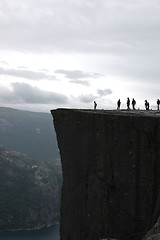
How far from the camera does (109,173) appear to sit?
1463 inches

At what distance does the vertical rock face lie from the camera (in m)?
34.7

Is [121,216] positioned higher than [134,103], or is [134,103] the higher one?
[134,103]

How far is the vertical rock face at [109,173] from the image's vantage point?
1367 inches

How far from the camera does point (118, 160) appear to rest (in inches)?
1435

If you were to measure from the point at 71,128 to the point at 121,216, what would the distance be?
39.0ft

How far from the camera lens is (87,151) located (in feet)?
130

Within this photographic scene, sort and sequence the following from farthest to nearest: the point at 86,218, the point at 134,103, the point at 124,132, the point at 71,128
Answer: the point at 134,103
the point at 71,128
the point at 86,218
the point at 124,132

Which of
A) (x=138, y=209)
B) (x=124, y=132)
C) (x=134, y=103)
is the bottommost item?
Result: (x=138, y=209)

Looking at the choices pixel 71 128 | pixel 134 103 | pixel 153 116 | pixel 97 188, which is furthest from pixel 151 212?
pixel 134 103

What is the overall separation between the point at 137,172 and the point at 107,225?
22.6 ft

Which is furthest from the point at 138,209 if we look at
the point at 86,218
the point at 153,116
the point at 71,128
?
the point at 71,128

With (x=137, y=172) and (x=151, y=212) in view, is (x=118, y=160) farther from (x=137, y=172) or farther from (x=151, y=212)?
(x=151, y=212)

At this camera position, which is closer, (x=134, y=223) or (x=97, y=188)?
(x=134, y=223)

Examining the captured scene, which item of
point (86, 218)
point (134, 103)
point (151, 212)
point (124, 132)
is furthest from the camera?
point (134, 103)
